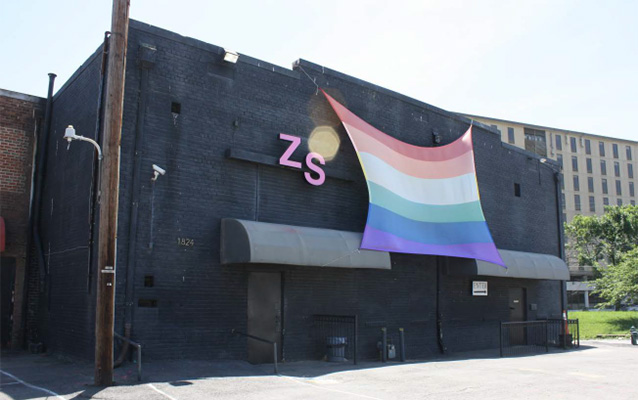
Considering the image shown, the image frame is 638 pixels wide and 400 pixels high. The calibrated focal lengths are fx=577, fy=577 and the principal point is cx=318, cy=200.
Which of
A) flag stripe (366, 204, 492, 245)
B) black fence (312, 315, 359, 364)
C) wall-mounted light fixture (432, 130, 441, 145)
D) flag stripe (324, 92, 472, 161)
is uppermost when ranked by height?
wall-mounted light fixture (432, 130, 441, 145)

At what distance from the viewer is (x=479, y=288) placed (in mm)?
21094

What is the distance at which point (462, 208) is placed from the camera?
19.4 m

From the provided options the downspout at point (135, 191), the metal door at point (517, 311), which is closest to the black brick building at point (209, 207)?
the downspout at point (135, 191)

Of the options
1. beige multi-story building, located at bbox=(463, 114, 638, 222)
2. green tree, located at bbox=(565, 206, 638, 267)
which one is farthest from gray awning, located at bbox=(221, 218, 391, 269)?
beige multi-story building, located at bbox=(463, 114, 638, 222)

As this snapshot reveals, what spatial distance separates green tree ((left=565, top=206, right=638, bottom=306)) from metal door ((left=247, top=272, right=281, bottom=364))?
26757 mm

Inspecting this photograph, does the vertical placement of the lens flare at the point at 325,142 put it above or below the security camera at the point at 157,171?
above

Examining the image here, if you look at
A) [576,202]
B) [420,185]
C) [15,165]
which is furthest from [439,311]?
[576,202]

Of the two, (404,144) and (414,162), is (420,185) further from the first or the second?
(404,144)

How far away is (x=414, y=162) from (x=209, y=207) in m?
7.27

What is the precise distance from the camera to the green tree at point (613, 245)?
113 ft

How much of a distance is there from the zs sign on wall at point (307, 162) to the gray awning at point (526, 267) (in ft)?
21.7

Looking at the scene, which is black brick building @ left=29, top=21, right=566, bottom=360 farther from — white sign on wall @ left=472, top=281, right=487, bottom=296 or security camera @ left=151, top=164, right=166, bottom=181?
white sign on wall @ left=472, top=281, right=487, bottom=296

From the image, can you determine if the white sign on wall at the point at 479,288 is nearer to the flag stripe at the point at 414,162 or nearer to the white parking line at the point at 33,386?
the flag stripe at the point at 414,162

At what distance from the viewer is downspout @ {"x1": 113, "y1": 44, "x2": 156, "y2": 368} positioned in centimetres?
1258
